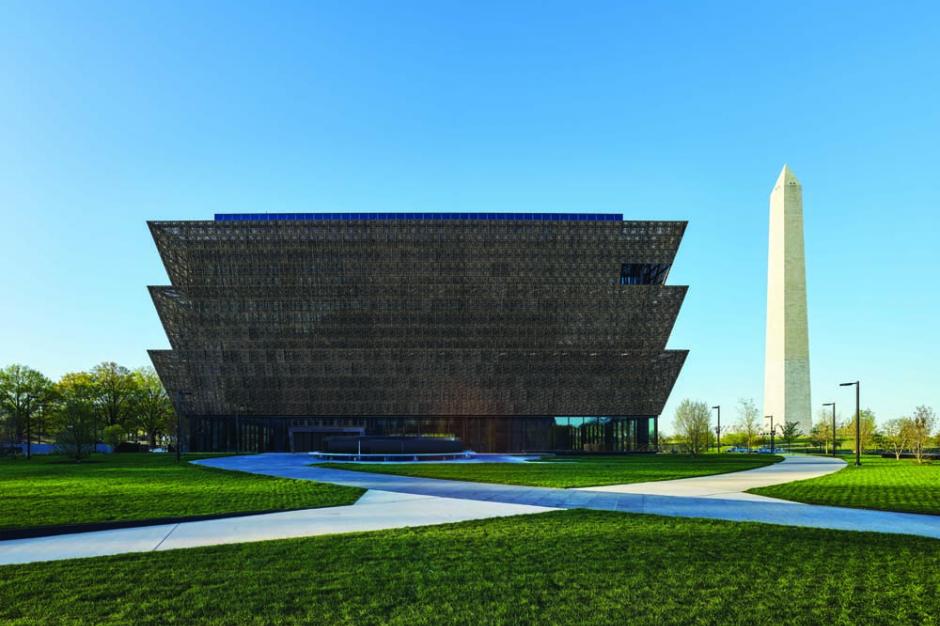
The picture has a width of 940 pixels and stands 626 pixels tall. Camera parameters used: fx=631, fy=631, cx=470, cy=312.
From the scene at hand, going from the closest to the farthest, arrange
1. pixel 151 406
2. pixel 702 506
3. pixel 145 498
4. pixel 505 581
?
pixel 505 581 < pixel 702 506 < pixel 145 498 < pixel 151 406

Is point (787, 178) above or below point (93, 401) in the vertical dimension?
above

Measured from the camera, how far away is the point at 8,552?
41.2 ft

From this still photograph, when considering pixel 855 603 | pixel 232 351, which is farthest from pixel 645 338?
pixel 855 603

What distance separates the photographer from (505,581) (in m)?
9.95

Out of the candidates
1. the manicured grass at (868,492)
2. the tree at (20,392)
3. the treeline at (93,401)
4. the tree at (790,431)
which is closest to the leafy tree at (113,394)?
the treeline at (93,401)

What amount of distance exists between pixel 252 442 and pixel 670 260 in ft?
192

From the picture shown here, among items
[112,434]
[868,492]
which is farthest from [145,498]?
[112,434]

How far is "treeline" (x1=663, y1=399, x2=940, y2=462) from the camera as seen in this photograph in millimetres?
73688

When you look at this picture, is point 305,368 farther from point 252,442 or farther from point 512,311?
point 512,311

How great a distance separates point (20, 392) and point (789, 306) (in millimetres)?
123537

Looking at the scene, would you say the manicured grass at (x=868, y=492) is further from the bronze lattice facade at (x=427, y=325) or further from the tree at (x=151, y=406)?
the tree at (x=151, y=406)

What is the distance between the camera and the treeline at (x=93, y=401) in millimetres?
82750

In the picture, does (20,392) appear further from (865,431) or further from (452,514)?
(865,431)

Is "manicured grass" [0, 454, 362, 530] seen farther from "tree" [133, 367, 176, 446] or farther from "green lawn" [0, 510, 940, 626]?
"tree" [133, 367, 176, 446]
